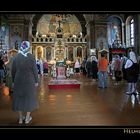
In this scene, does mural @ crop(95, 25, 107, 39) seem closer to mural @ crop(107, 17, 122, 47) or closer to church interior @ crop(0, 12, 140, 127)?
church interior @ crop(0, 12, 140, 127)

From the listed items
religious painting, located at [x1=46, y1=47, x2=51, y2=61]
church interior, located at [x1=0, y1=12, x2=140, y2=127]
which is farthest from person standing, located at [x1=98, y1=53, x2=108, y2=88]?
religious painting, located at [x1=46, y1=47, x2=51, y2=61]

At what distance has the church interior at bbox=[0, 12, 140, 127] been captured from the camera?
6.25m

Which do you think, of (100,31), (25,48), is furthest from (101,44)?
(25,48)

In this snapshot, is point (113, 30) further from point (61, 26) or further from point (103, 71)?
point (103, 71)

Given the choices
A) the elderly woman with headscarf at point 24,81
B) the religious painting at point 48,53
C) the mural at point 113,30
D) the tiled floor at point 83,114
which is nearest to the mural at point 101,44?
the mural at point 113,30

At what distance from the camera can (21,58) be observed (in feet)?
18.7

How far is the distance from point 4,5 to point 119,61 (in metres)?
9.33

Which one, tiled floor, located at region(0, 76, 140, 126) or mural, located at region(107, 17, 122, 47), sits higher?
mural, located at region(107, 17, 122, 47)

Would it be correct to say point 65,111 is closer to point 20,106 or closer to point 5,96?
point 20,106

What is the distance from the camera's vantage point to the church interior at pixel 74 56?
625 cm

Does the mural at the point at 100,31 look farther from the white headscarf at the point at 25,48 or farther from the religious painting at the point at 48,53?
the white headscarf at the point at 25,48

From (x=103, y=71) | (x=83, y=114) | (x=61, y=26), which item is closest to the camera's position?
(x=83, y=114)

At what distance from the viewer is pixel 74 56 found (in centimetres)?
3014

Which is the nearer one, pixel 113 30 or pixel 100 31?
pixel 113 30
